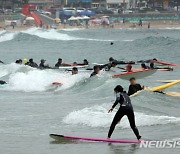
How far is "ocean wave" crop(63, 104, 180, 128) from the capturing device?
1991cm

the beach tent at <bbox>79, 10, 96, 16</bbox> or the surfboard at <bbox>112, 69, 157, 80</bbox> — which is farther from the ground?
the surfboard at <bbox>112, 69, 157, 80</bbox>

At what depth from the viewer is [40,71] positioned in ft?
121

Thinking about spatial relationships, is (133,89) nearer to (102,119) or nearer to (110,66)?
(102,119)

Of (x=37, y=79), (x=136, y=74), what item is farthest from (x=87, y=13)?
(x=136, y=74)

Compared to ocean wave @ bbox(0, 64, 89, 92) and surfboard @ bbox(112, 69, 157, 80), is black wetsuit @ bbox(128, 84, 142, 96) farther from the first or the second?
ocean wave @ bbox(0, 64, 89, 92)

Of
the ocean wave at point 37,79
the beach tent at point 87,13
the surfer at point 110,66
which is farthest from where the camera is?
the beach tent at point 87,13

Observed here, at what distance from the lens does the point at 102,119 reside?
67.5 feet

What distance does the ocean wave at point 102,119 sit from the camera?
19.9 meters

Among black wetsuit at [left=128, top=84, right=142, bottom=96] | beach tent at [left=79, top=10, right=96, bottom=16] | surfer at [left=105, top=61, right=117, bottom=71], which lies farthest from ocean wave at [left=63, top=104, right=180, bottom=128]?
beach tent at [left=79, top=10, right=96, bottom=16]

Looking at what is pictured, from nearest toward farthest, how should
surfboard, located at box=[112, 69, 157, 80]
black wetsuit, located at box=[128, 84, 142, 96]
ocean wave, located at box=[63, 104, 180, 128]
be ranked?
ocean wave, located at box=[63, 104, 180, 128], black wetsuit, located at box=[128, 84, 142, 96], surfboard, located at box=[112, 69, 157, 80]

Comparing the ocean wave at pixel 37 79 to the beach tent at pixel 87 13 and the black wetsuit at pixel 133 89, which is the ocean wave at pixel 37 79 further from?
the beach tent at pixel 87 13

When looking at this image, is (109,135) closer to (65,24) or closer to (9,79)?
(9,79)

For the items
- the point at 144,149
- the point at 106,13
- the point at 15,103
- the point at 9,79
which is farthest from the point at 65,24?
the point at 144,149

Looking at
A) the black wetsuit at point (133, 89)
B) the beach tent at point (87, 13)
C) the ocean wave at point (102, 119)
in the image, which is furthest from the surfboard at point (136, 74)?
the beach tent at point (87, 13)
